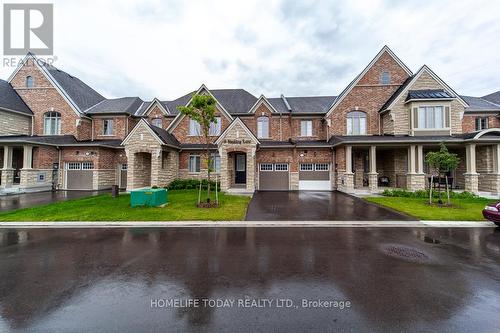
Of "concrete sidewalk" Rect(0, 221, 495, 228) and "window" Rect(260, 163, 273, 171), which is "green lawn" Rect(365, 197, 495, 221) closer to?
"concrete sidewalk" Rect(0, 221, 495, 228)

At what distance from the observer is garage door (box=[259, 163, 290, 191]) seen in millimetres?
20375

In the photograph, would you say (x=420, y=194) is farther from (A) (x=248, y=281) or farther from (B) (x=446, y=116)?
(A) (x=248, y=281)

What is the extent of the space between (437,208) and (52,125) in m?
33.3

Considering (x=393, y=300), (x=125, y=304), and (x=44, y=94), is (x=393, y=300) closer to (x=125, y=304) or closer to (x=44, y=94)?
(x=125, y=304)

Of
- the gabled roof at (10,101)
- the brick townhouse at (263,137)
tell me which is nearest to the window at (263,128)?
the brick townhouse at (263,137)

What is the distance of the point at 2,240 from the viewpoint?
7.21 m

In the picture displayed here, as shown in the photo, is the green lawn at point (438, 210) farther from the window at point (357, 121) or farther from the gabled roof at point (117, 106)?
the gabled roof at point (117, 106)

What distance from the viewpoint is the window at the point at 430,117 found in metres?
18.1

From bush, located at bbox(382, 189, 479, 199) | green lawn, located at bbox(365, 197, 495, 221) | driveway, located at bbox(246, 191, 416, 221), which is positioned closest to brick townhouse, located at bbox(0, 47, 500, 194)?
bush, located at bbox(382, 189, 479, 199)

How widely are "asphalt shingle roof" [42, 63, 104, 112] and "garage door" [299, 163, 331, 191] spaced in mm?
23774

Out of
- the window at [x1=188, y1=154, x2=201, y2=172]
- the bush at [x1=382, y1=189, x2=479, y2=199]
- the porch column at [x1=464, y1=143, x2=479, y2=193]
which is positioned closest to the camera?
the bush at [x1=382, y1=189, x2=479, y2=199]

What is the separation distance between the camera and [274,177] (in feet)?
67.3

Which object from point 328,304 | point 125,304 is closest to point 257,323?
point 328,304

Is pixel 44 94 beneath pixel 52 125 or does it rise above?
above
